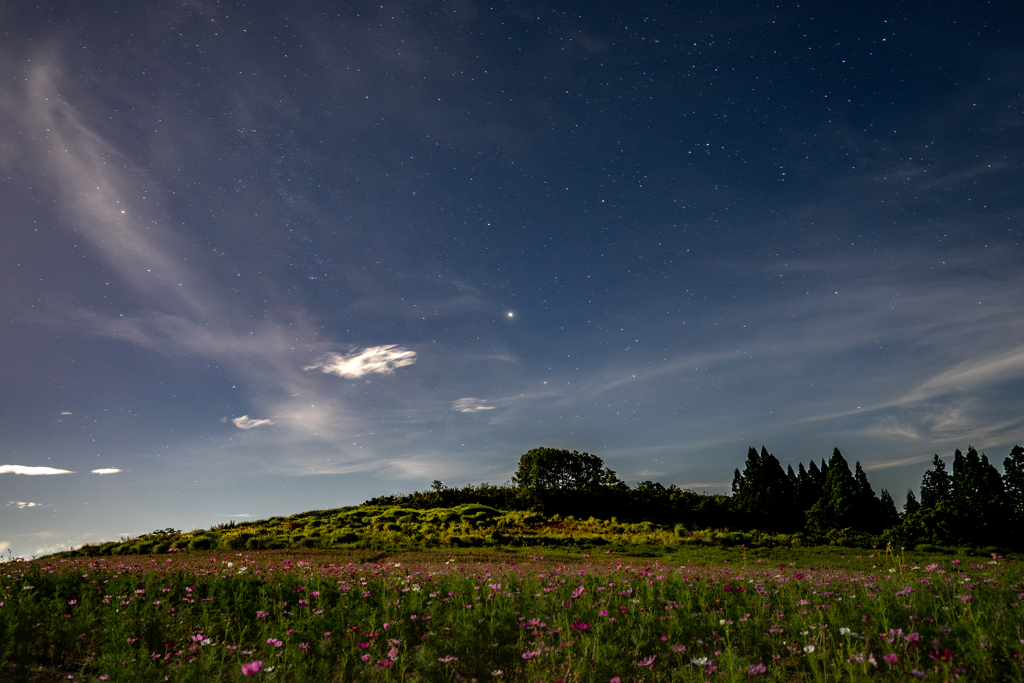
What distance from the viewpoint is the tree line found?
28953mm

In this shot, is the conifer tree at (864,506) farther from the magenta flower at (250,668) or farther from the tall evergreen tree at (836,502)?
the magenta flower at (250,668)

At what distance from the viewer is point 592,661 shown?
509cm

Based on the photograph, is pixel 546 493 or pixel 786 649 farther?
pixel 546 493

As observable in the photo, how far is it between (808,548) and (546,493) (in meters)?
27.3

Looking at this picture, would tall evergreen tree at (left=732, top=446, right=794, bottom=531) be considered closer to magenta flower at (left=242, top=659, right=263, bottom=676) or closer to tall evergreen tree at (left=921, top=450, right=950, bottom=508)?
tall evergreen tree at (left=921, top=450, right=950, bottom=508)

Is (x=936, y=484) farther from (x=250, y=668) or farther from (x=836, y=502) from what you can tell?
(x=250, y=668)

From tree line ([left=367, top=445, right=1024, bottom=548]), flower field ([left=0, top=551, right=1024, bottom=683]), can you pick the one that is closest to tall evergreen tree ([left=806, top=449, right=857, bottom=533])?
tree line ([left=367, top=445, right=1024, bottom=548])

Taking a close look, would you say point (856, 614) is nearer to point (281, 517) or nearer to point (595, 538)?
point (595, 538)

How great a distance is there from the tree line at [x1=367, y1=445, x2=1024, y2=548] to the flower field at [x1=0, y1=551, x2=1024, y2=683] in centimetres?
2246

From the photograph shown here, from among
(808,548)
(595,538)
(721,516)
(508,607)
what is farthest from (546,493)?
(508,607)

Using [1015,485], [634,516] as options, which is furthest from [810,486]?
[634,516]

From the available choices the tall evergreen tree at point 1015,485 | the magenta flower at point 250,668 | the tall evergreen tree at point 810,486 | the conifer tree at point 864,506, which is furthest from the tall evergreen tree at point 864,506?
the magenta flower at point 250,668

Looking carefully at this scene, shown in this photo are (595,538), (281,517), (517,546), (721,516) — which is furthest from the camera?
(721,516)

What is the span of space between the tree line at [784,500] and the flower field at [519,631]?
22.5m
